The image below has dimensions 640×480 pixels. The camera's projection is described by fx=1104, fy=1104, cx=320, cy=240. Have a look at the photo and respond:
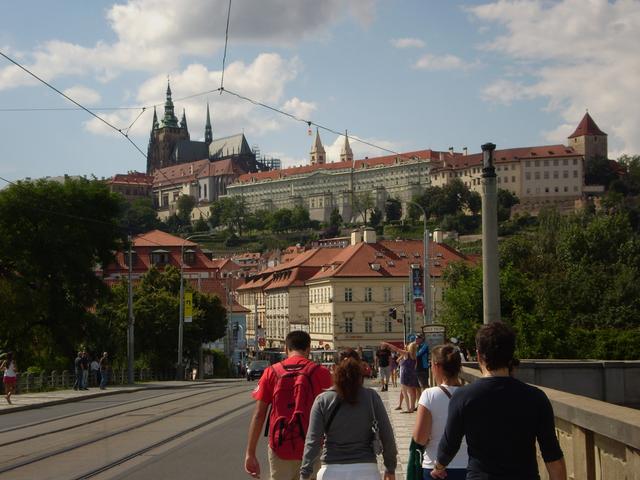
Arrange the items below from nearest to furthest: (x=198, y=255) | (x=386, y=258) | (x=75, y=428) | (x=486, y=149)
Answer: (x=486, y=149), (x=75, y=428), (x=386, y=258), (x=198, y=255)

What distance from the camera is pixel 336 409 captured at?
682cm

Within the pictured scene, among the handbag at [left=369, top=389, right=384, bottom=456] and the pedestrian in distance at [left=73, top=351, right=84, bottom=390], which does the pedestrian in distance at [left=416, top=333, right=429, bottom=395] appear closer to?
the handbag at [left=369, top=389, right=384, bottom=456]

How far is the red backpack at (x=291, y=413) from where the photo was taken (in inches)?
298

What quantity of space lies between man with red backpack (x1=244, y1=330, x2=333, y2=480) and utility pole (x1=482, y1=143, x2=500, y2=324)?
29.7 ft

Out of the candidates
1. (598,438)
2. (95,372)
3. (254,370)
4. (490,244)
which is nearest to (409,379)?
(490,244)

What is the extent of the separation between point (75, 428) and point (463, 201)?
582 ft

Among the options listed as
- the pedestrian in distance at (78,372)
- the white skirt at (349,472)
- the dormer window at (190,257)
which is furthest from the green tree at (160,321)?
the white skirt at (349,472)

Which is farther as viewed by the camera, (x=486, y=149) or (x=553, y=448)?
(x=486, y=149)

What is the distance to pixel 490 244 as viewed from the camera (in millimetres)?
16844

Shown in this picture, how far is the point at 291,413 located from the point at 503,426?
7.76 feet

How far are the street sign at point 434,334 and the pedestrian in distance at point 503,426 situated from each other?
19.9 m

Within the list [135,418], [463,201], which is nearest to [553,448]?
[135,418]

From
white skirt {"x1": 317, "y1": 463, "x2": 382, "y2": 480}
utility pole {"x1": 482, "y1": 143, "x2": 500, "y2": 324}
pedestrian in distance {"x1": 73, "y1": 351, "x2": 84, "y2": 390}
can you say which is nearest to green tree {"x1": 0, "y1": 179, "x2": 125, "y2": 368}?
pedestrian in distance {"x1": 73, "y1": 351, "x2": 84, "y2": 390}

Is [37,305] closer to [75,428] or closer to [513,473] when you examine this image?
[75,428]
